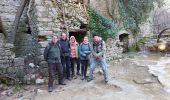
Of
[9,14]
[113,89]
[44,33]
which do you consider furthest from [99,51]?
Answer: [9,14]

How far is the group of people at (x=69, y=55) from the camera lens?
7391 millimetres

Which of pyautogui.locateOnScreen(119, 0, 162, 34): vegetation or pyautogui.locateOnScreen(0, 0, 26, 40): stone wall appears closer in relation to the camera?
pyautogui.locateOnScreen(0, 0, 26, 40): stone wall

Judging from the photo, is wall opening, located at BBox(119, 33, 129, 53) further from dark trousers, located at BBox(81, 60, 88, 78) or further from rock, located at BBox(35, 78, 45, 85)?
rock, located at BBox(35, 78, 45, 85)

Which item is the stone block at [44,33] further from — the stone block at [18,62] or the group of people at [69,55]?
the stone block at [18,62]

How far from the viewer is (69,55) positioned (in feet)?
26.8

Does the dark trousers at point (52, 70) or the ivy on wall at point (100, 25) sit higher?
the ivy on wall at point (100, 25)

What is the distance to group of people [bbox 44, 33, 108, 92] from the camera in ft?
24.2

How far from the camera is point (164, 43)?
15.1m

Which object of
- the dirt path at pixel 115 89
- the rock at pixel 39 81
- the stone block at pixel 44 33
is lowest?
the dirt path at pixel 115 89

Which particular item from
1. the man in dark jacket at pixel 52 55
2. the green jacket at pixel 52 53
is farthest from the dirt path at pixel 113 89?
the green jacket at pixel 52 53

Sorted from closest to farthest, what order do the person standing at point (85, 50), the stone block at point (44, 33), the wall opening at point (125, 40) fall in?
the person standing at point (85, 50), the stone block at point (44, 33), the wall opening at point (125, 40)

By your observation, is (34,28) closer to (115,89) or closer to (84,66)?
(84,66)

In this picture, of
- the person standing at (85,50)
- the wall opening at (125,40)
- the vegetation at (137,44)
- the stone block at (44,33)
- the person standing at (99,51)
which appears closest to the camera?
the person standing at (99,51)

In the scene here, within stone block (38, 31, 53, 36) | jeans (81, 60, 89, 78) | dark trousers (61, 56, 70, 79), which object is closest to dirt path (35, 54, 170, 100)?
jeans (81, 60, 89, 78)
